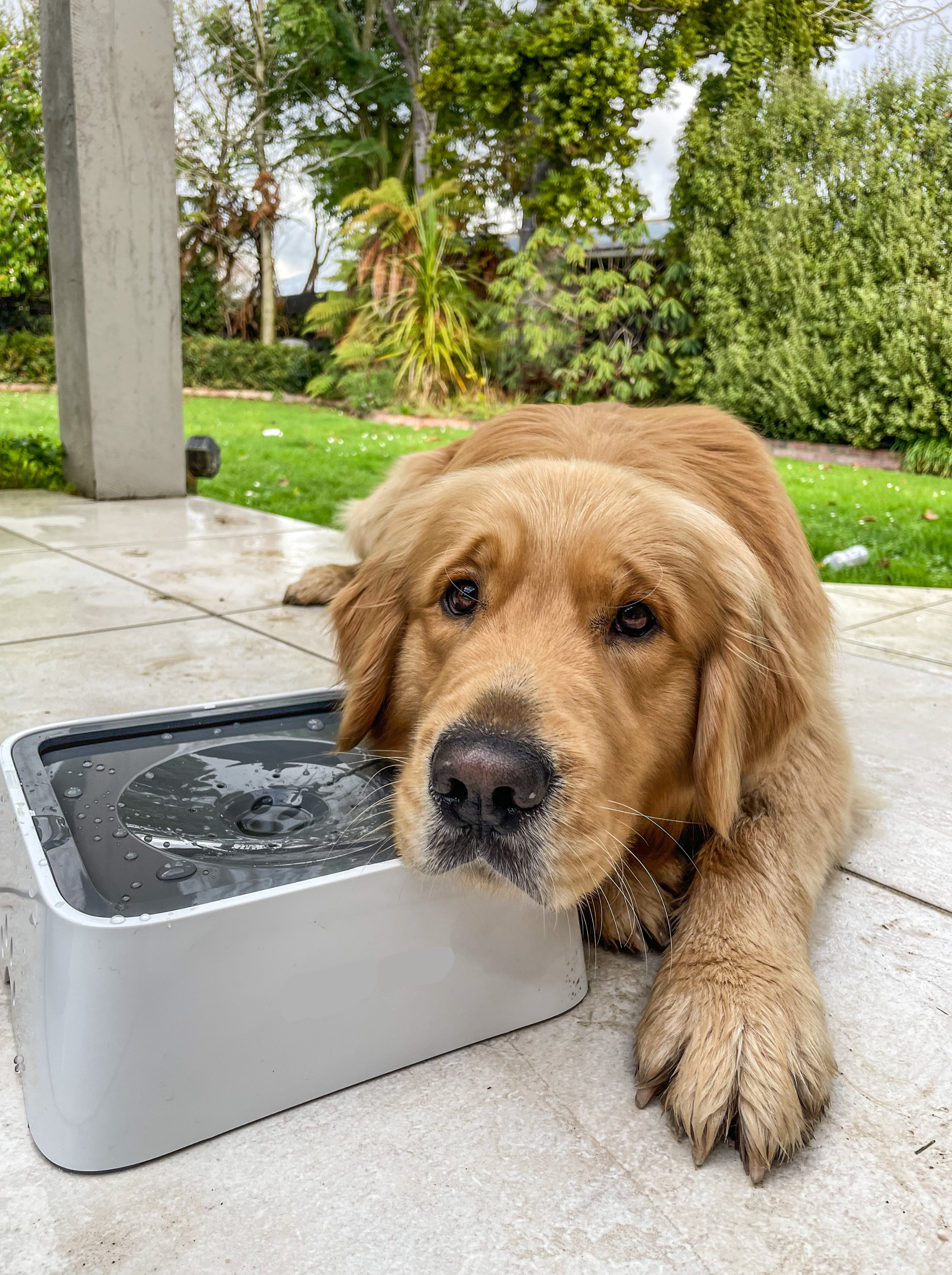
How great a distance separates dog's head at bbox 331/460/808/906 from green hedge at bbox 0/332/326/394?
1838 cm

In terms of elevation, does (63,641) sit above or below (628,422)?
below

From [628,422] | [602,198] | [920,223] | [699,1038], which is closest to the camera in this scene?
[699,1038]

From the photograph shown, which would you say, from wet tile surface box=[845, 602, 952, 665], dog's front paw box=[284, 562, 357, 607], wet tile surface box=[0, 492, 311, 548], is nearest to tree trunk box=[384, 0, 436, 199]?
wet tile surface box=[0, 492, 311, 548]

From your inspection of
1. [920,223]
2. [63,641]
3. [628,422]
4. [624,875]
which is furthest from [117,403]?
[920,223]

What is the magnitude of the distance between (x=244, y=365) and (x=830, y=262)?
12.4 meters

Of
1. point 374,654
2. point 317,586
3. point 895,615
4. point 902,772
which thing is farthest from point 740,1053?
point 895,615

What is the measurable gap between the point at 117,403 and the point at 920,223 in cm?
1009

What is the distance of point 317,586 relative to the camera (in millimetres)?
4363

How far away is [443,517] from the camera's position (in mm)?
2088

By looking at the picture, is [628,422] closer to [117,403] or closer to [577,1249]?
[577,1249]

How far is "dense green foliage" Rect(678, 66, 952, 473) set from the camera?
12070mm

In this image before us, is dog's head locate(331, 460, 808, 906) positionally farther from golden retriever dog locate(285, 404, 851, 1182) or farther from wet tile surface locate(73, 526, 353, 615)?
wet tile surface locate(73, 526, 353, 615)

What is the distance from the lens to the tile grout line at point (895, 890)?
2.06 meters

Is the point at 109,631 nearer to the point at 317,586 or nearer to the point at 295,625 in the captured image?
the point at 295,625
